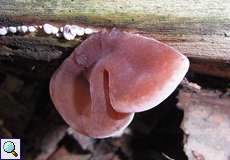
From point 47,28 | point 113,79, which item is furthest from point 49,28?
point 113,79

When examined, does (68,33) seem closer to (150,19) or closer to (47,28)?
(47,28)

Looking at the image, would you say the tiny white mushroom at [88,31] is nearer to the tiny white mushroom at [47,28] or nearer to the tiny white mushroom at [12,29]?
the tiny white mushroom at [47,28]

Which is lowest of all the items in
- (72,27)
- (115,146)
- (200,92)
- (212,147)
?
(115,146)

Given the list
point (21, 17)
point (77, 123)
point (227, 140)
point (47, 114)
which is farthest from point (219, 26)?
point (47, 114)

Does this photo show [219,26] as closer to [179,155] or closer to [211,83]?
[211,83]

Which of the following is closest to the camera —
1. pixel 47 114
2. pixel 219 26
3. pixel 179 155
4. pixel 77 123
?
pixel 219 26

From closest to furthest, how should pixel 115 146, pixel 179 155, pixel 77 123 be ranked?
pixel 77 123 < pixel 179 155 < pixel 115 146
